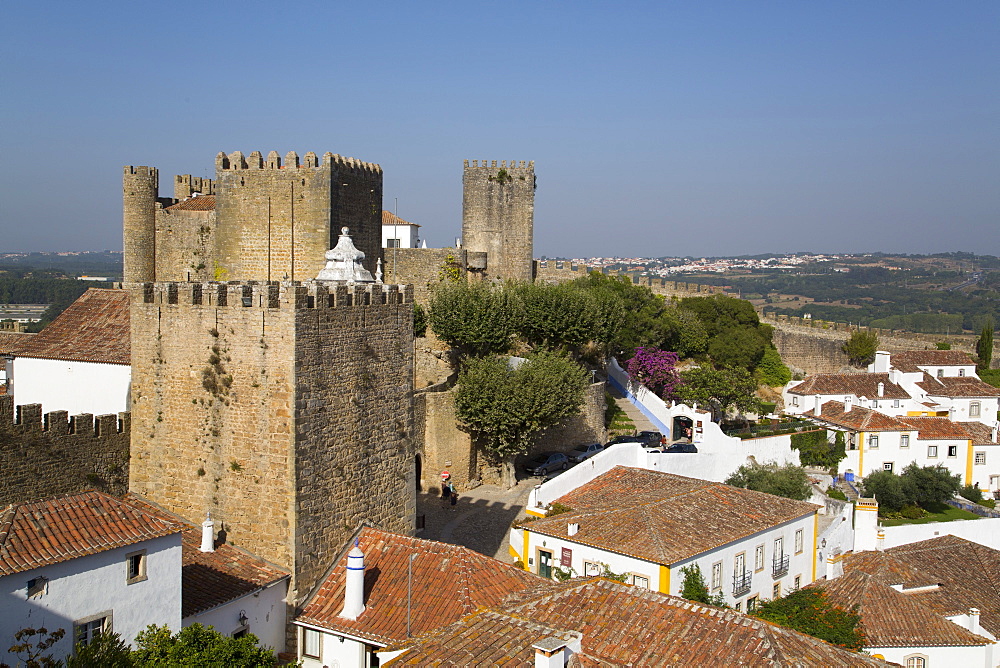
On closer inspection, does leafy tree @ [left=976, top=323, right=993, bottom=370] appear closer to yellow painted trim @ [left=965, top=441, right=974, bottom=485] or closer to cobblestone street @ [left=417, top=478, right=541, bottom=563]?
yellow painted trim @ [left=965, top=441, right=974, bottom=485]

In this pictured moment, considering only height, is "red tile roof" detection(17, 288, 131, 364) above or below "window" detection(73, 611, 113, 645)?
above

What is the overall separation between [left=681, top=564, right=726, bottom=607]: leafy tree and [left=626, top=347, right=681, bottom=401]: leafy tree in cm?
1507

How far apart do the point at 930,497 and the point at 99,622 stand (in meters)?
25.2

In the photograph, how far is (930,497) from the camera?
91.4 ft

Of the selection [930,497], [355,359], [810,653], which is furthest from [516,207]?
[810,653]

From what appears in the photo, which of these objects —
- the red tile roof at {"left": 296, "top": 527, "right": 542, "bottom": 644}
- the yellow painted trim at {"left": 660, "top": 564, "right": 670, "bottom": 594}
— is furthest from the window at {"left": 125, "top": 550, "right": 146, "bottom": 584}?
the yellow painted trim at {"left": 660, "top": 564, "right": 670, "bottom": 594}

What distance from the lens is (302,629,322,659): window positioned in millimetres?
11180

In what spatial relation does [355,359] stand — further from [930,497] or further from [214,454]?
[930,497]

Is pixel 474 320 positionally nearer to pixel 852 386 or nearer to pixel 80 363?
pixel 80 363

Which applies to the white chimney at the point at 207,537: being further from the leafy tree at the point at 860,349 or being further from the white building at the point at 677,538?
the leafy tree at the point at 860,349

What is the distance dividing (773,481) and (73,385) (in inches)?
636

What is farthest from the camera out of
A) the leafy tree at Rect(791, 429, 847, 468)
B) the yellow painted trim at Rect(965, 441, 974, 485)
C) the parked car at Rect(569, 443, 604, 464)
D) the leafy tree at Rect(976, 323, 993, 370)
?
the leafy tree at Rect(976, 323, 993, 370)

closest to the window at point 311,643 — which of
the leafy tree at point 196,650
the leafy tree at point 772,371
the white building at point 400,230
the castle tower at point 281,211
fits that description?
the leafy tree at point 196,650

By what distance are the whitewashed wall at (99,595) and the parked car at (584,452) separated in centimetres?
1442
